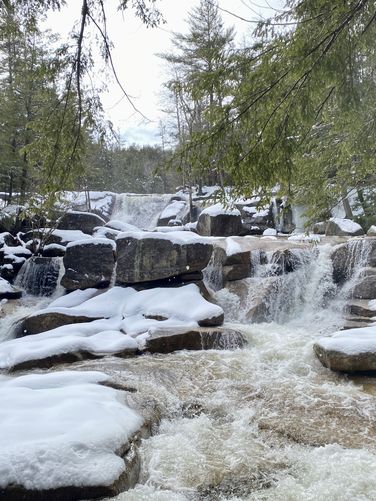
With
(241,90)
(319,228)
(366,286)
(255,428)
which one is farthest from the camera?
(319,228)

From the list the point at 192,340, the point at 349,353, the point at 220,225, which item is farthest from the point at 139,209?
the point at 349,353

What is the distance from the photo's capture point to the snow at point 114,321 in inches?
253

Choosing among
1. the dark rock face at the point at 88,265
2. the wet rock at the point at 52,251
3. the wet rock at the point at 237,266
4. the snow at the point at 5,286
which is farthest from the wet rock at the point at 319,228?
the snow at the point at 5,286

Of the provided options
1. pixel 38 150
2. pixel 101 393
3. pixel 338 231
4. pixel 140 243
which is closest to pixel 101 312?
pixel 140 243

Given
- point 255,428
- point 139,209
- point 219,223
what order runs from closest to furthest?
point 255,428, point 219,223, point 139,209

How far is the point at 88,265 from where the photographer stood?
1129cm

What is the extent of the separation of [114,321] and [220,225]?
834 cm

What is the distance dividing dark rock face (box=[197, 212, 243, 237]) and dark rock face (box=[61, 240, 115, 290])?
553cm

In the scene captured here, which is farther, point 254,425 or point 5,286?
point 5,286

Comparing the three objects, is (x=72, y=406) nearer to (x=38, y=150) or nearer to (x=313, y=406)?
(x=38, y=150)

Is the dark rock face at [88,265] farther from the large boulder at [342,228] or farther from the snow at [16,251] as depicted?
the large boulder at [342,228]

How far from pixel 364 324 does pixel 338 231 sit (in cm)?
677

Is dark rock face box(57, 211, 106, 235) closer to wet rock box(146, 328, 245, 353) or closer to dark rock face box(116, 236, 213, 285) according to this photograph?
dark rock face box(116, 236, 213, 285)

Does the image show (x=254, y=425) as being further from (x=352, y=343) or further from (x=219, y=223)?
(x=219, y=223)
